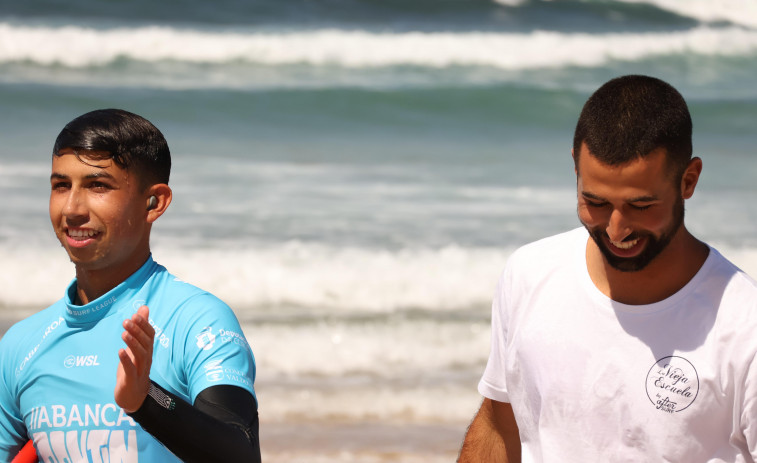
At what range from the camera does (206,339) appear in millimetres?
2518

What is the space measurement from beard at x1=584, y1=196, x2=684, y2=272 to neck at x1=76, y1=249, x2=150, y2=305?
117 centimetres

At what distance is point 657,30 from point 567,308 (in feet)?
69.7

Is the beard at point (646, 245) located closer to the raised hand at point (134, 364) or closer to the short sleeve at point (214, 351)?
the short sleeve at point (214, 351)

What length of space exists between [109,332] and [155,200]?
0.36m

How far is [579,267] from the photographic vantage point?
2.73 meters

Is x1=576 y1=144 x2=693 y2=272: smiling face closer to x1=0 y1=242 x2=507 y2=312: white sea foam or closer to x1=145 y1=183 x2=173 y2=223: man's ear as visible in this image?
x1=145 y1=183 x2=173 y2=223: man's ear

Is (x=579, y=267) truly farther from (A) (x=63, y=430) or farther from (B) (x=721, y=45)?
(B) (x=721, y=45)

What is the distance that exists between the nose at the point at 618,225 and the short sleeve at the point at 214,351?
904mm

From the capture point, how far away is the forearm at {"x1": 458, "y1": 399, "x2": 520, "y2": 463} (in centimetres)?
296

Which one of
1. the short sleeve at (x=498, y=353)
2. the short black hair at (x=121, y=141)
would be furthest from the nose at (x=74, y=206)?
the short sleeve at (x=498, y=353)

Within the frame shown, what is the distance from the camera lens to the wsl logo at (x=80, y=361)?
8.68 ft

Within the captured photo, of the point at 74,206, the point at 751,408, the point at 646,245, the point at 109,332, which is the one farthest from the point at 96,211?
the point at 751,408

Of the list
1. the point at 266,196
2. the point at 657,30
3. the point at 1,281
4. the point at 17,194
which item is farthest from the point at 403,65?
the point at 1,281

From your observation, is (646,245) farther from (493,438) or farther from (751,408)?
(493,438)
